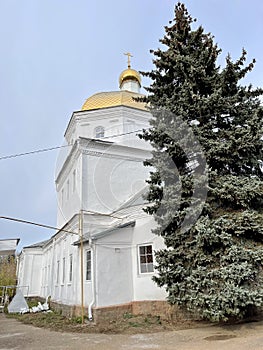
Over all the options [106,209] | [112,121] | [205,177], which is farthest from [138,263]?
[112,121]

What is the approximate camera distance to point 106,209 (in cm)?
1369

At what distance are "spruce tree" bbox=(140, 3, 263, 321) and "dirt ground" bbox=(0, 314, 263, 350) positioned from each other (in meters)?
0.39

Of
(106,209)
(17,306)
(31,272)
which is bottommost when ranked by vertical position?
(17,306)

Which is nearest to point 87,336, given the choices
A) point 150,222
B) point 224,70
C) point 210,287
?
point 210,287

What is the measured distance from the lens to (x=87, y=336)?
24.7ft

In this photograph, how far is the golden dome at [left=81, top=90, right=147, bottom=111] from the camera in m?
16.5

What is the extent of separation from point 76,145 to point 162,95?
636 centimetres

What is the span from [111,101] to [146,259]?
964 centimetres

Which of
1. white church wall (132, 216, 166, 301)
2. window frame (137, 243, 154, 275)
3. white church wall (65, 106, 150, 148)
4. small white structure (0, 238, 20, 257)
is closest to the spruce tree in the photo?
white church wall (132, 216, 166, 301)

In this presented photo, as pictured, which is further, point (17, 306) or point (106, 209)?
point (17, 306)

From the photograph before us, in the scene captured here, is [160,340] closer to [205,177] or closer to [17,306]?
[205,177]

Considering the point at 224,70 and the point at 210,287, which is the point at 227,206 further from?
the point at 224,70

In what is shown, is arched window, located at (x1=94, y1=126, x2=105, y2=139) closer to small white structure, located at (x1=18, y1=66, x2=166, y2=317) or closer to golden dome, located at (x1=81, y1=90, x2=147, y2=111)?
small white structure, located at (x1=18, y1=66, x2=166, y2=317)

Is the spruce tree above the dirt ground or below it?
above
